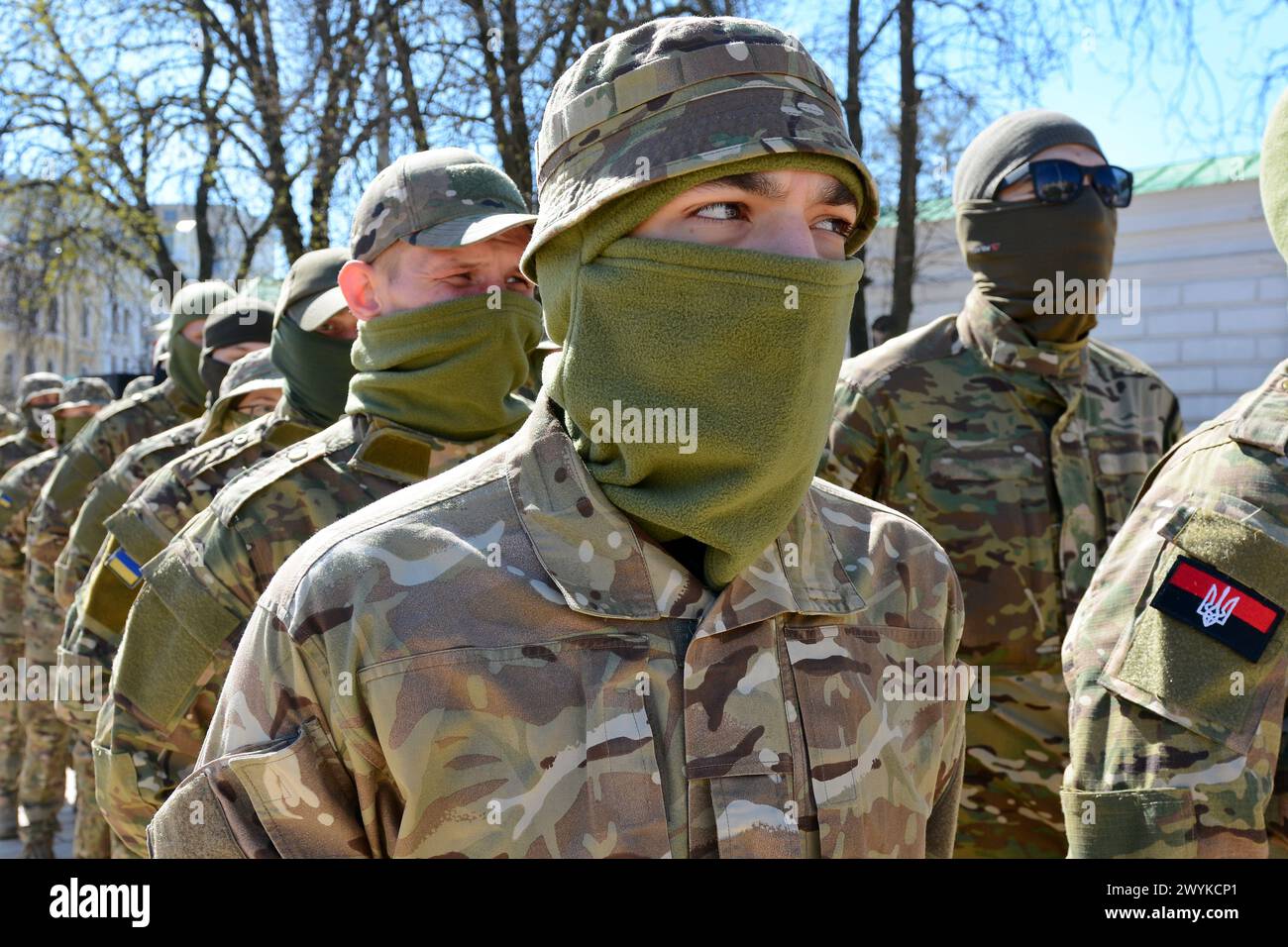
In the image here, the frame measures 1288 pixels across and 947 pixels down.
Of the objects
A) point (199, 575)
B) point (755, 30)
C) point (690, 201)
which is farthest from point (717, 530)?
point (199, 575)

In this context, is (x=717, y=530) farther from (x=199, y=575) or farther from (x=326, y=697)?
(x=199, y=575)

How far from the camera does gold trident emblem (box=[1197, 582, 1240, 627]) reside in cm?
211

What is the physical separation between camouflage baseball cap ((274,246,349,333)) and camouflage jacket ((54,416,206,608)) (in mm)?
1257

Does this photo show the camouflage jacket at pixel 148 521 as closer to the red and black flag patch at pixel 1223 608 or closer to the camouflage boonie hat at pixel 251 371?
the camouflage boonie hat at pixel 251 371

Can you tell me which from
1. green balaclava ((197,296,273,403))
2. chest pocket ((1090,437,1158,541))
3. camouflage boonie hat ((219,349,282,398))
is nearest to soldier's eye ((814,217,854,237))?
chest pocket ((1090,437,1158,541))

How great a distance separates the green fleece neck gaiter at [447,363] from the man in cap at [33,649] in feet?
13.5

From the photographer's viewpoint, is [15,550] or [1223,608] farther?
[15,550]

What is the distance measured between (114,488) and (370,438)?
7.88 ft

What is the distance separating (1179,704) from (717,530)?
0.83 m

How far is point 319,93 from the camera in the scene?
1030cm

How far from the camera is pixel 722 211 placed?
1.83 meters

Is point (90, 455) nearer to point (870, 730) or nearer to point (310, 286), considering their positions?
point (310, 286)
